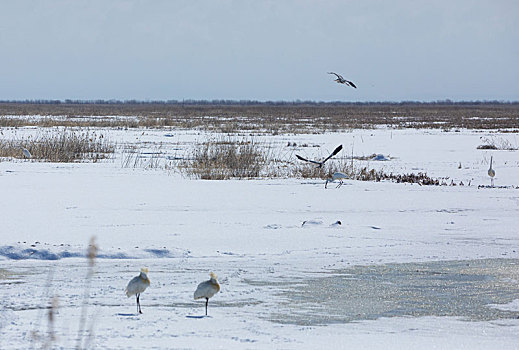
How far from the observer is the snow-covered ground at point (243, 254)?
5.56 meters

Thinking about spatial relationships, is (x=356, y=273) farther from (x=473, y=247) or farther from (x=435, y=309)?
(x=473, y=247)

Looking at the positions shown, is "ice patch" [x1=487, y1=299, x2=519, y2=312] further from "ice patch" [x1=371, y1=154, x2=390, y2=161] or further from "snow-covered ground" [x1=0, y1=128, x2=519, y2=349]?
"ice patch" [x1=371, y1=154, x2=390, y2=161]

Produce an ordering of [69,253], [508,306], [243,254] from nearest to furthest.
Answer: [508,306]
[69,253]
[243,254]

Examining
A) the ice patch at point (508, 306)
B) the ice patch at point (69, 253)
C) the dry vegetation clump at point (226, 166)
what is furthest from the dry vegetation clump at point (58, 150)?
the ice patch at point (508, 306)

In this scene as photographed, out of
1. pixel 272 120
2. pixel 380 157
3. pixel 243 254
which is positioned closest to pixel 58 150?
pixel 380 157

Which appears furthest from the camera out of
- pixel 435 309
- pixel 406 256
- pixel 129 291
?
pixel 406 256

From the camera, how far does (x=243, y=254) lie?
8656mm

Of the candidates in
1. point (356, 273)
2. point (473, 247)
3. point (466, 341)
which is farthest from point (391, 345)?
point (473, 247)

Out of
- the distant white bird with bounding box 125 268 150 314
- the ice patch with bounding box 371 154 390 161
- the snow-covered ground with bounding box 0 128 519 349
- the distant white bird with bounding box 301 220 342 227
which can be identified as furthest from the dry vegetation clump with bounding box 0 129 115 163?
the distant white bird with bounding box 125 268 150 314

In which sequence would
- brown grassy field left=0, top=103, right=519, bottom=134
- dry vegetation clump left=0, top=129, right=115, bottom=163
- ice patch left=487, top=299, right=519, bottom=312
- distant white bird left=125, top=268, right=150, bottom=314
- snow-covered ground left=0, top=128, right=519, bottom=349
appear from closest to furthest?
snow-covered ground left=0, top=128, right=519, bottom=349
distant white bird left=125, top=268, right=150, bottom=314
ice patch left=487, top=299, right=519, bottom=312
dry vegetation clump left=0, top=129, right=115, bottom=163
brown grassy field left=0, top=103, right=519, bottom=134

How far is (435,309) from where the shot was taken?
6.39 metres

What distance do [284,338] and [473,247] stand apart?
4.55 metres

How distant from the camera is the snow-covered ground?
18.2ft

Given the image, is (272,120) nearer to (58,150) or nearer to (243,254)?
(58,150)
